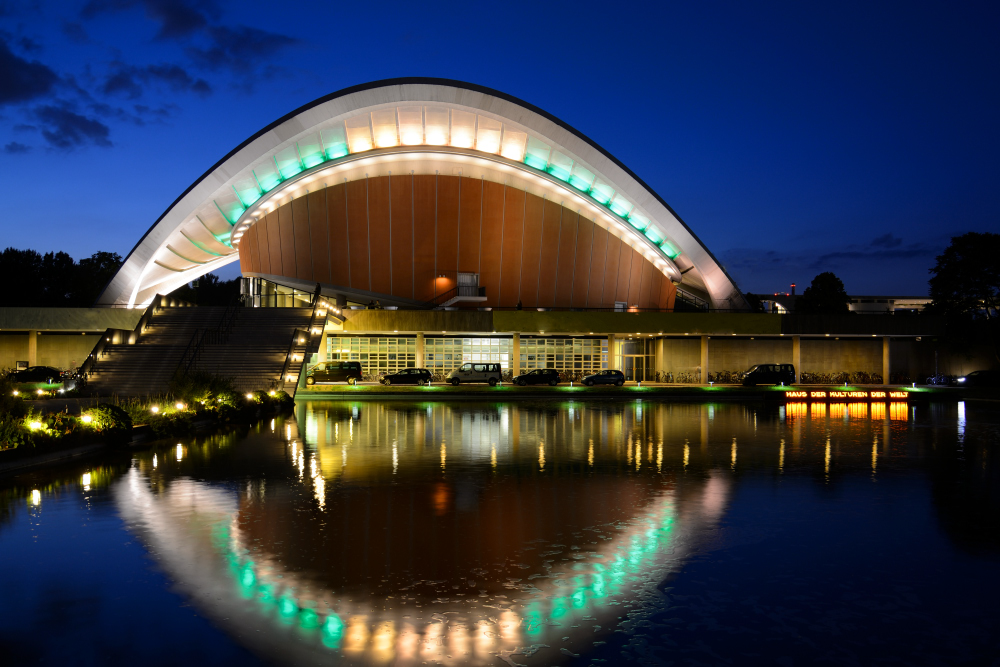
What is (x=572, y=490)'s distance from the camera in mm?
11047

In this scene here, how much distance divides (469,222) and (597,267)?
32.0ft

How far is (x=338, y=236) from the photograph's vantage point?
170ft

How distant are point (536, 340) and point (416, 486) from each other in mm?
39364

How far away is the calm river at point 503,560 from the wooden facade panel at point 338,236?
38.1 metres

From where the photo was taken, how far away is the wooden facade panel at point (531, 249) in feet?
170

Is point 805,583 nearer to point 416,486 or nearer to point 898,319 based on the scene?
point 416,486

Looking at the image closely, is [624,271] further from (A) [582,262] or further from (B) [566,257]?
(B) [566,257]

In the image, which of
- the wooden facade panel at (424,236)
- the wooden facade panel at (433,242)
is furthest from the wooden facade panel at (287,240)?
the wooden facade panel at (424,236)

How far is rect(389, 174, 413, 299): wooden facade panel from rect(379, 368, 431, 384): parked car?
10.3 metres

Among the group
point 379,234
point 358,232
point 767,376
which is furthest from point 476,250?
point 767,376

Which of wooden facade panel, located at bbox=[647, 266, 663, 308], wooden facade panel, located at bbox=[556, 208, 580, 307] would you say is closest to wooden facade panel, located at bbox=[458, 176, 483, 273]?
wooden facade panel, located at bbox=[556, 208, 580, 307]

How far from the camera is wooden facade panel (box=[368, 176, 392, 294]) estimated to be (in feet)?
167

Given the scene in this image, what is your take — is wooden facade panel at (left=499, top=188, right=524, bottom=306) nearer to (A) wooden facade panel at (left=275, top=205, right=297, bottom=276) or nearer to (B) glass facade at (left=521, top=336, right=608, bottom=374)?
(B) glass facade at (left=521, top=336, right=608, bottom=374)

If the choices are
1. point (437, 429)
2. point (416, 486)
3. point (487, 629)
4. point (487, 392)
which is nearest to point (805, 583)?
point (487, 629)
